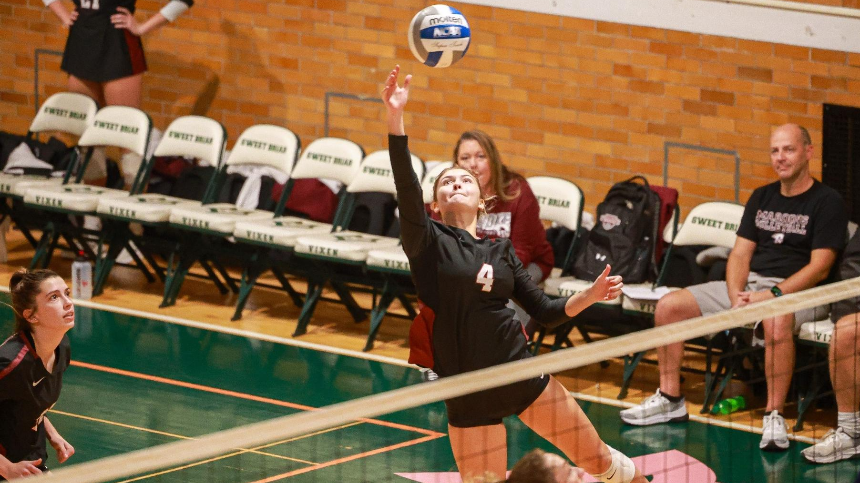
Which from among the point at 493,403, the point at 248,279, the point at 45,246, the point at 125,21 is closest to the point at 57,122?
the point at 125,21

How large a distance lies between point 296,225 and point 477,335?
4507mm

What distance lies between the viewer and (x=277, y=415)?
23.3 feet

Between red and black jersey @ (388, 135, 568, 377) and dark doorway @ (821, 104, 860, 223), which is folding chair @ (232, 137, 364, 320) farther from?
red and black jersey @ (388, 135, 568, 377)

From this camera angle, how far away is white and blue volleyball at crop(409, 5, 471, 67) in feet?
20.2

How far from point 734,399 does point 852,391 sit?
2.87ft

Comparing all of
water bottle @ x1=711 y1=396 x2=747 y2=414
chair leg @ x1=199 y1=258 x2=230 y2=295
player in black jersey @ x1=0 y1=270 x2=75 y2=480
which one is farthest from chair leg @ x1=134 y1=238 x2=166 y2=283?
player in black jersey @ x1=0 y1=270 x2=75 y2=480

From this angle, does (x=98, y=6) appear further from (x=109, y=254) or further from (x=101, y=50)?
(x=109, y=254)

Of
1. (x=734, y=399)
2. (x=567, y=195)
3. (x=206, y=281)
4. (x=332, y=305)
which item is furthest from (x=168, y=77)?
(x=734, y=399)

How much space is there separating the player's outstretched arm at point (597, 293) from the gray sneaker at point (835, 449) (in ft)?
8.18

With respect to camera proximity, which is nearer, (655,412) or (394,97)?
(394,97)

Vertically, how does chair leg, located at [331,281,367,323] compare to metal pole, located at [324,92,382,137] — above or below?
below

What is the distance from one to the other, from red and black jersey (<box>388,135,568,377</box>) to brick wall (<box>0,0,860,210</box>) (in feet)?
15.8

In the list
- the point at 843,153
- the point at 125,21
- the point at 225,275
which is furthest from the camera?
the point at 125,21

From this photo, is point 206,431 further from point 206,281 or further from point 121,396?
point 206,281
